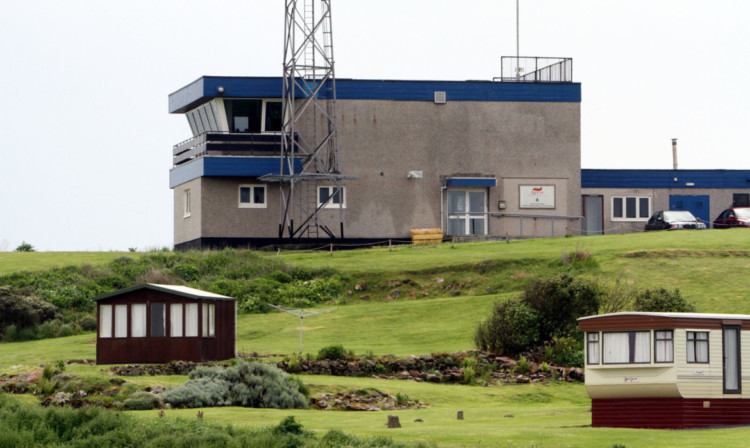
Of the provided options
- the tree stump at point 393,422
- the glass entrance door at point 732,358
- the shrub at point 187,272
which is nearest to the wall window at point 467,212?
the shrub at point 187,272

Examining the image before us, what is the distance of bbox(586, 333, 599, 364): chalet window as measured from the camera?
3009 centimetres

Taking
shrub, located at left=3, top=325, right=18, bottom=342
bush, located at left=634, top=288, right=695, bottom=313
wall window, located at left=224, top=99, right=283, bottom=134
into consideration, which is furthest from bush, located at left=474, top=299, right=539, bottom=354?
wall window, located at left=224, top=99, right=283, bottom=134

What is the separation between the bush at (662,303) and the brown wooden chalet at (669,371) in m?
13.7

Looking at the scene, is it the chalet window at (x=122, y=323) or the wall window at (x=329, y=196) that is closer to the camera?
the chalet window at (x=122, y=323)

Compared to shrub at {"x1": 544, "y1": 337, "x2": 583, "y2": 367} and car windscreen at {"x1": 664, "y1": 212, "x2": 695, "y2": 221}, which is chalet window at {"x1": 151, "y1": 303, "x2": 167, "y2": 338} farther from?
car windscreen at {"x1": 664, "y1": 212, "x2": 695, "y2": 221}

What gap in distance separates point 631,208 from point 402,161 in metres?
14.6

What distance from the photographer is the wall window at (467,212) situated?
235 feet

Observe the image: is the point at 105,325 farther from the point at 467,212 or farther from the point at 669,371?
the point at 467,212

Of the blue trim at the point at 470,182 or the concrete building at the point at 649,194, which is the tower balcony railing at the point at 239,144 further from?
the concrete building at the point at 649,194

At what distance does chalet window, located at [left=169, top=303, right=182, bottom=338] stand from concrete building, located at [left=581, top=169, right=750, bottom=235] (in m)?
38.5

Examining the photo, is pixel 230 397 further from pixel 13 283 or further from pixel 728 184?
pixel 728 184

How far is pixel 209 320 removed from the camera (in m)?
41.6

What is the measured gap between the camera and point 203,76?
69.8 metres

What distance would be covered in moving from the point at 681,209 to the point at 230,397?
4782cm
